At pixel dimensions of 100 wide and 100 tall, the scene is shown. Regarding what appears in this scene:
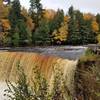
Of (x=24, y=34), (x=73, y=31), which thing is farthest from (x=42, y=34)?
(x=73, y=31)

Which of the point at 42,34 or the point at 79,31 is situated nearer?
the point at 42,34

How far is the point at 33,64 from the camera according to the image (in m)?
20.3

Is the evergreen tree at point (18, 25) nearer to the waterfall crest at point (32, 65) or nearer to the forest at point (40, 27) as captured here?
the forest at point (40, 27)

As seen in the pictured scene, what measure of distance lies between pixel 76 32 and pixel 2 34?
29.4ft

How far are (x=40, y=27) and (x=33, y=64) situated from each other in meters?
28.2

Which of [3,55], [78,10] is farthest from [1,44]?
[3,55]

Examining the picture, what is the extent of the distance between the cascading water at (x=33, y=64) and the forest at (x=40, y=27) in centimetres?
2088

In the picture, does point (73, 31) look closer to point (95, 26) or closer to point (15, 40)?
point (95, 26)

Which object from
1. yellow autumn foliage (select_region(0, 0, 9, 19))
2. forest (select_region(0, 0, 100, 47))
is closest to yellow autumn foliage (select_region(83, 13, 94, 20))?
forest (select_region(0, 0, 100, 47))

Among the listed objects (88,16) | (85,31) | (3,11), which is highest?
(3,11)

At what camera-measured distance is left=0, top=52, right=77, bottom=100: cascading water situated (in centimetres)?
1772

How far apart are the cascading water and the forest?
822 inches

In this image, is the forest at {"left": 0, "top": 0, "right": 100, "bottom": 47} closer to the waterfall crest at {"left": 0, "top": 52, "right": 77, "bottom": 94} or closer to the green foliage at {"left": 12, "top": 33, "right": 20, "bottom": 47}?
the green foliage at {"left": 12, "top": 33, "right": 20, "bottom": 47}

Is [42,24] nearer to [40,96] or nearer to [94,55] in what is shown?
[94,55]
